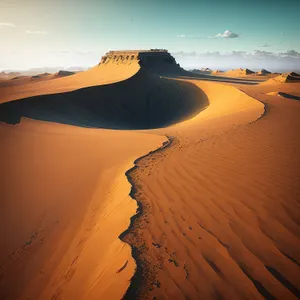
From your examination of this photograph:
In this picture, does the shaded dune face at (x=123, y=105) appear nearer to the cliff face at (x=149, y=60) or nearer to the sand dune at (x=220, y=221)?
the sand dune at (x=220, y=221)

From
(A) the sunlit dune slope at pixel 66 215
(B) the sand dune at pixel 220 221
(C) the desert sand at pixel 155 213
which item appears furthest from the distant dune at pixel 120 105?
(B) the sand dune at pixel 220 221

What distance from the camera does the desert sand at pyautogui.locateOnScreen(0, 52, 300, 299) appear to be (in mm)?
3135

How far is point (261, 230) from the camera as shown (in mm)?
3809

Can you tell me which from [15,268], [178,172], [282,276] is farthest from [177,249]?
[15,268]

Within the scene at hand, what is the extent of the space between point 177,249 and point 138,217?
114 centimetres

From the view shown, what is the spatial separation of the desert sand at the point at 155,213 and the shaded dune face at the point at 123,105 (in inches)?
199

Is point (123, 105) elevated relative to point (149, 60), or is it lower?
lower

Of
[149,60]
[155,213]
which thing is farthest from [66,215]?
[149,60]

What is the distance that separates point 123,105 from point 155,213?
62.5ft

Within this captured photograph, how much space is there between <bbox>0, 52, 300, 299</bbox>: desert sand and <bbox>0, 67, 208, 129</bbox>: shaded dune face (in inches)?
199

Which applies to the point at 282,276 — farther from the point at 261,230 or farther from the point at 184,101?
the point at 184,101

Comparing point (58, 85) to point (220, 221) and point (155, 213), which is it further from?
point (220, 221)

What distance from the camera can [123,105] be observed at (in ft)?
73.6

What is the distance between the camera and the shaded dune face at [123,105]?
1508 cm
